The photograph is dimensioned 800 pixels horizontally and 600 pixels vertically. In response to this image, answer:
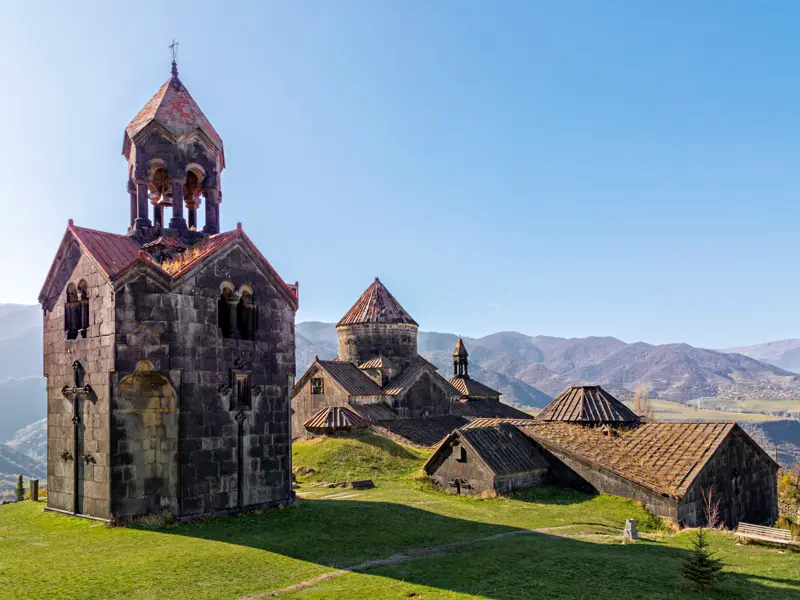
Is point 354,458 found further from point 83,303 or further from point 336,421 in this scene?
point 83,303

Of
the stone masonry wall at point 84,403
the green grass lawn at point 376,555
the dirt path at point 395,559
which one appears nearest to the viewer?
the dirt path at point 395,559

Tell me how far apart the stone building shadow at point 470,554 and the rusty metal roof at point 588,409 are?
1015cm

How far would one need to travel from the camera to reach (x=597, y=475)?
2158 centimetres

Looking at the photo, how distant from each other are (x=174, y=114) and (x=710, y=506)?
21.2m

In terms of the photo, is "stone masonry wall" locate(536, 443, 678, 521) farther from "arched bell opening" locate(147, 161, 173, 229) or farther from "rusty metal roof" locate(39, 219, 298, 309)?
"arched bell opening" locate(147, 161, 173, 229)

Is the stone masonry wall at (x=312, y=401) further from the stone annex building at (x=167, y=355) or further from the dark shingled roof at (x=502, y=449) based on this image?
the stone annex building at (x=167, y=355)

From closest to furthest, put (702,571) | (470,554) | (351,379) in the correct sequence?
(702,571)
(470,554)
(351,379)

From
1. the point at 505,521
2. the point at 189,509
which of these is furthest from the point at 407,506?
the point at 189,509

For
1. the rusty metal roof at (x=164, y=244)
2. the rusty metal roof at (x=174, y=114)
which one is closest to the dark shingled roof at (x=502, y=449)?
the rusty metal roof at (x=164, y=244)

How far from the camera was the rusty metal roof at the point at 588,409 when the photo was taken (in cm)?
2584

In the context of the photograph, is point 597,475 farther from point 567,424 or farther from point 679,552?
point 679,552

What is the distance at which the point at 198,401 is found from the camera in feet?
Result: 54.6

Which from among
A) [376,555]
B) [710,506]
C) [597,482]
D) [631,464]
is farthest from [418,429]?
[376,555]

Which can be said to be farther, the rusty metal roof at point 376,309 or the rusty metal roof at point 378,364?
the rusty metal roof at point 376,309
